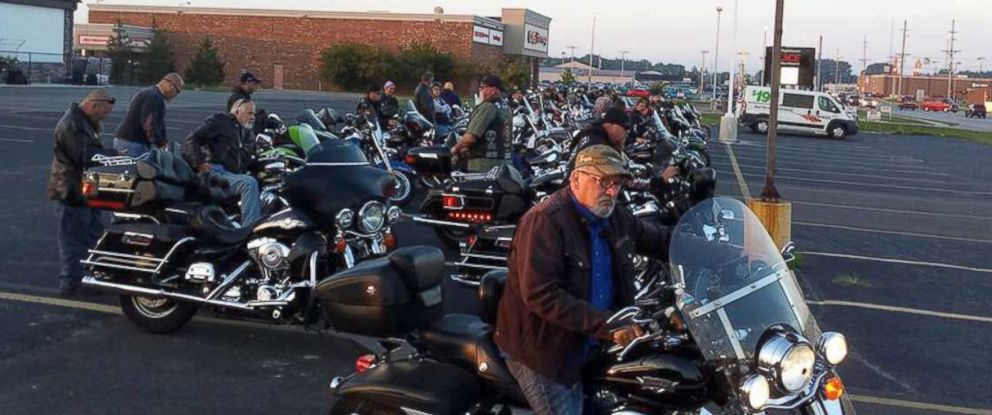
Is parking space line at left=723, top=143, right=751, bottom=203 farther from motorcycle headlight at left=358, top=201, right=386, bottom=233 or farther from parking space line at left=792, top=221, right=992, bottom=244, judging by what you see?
motorcycle headlight at left=358, top=201, right=386, bottom=233

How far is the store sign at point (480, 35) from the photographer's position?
82938mm

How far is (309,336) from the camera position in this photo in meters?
7.91

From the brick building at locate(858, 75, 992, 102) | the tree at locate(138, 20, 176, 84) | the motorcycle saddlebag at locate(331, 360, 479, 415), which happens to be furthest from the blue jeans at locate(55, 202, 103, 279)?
the brick building at locate(858, 75, 992, 102)

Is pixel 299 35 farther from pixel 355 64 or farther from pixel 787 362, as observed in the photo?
pixel 787 362

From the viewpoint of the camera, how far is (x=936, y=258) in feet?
43.0

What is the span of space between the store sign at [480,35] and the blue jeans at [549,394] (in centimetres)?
7938

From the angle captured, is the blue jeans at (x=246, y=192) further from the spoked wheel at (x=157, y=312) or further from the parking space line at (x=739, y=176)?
the parking space line at (x=739, y=176)

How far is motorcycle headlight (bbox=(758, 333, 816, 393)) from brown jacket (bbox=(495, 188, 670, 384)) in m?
0.56

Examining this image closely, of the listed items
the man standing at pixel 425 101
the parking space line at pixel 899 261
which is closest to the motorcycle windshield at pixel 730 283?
the parking space line at pixel 899 261

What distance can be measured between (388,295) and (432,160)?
8.92 meters

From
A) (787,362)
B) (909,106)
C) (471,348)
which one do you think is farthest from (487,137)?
(909,106)

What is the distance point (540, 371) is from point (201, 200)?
464 cm

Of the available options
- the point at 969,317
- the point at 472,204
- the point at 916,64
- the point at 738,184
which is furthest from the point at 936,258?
the point at 916,64

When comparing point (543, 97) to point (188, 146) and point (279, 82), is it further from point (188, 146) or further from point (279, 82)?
point (279, 82)
